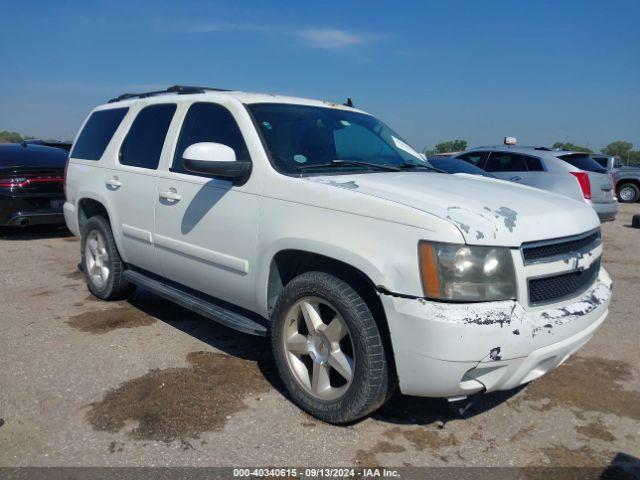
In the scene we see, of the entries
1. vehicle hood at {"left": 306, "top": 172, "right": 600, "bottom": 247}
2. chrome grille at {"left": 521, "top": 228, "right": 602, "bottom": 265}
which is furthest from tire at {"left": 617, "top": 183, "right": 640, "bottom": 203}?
Answer: chrome grille at {"left": 521, "top": 228, "right": 602, "bottom": 265}

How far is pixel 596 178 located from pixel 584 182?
0.69 meters

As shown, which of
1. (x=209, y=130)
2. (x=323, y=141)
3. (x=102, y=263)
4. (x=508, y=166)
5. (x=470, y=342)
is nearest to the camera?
(x=470, y=342)

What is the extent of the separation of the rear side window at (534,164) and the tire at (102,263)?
25.0 ft

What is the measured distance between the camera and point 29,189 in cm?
833

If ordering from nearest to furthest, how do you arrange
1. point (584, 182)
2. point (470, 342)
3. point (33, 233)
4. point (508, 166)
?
point (470, 342), point (33, 233), point (584, 182), point (508, 166)

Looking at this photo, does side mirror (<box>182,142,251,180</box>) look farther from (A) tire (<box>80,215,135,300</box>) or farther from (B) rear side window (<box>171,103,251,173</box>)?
(A) tire (<box>80,215,135,300</box>)

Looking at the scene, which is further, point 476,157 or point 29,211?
point 476,157

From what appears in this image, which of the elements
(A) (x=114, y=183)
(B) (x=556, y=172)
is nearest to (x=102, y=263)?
(A) (x=114, y=183)

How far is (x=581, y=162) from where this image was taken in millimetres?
10586

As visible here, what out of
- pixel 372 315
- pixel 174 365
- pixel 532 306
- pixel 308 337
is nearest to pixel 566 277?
pixel 532 306

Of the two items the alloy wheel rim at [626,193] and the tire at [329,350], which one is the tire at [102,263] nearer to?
the tire at [329,350]

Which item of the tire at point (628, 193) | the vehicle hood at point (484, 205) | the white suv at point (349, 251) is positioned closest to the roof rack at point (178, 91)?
the white suv at point (349, 251)

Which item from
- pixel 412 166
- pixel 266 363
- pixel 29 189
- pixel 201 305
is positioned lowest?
pixel 266 363

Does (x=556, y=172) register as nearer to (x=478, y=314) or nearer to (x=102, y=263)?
(x=102, y=263)
